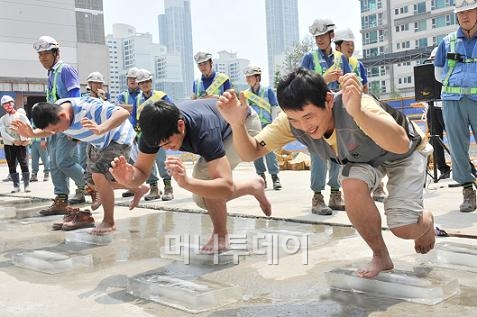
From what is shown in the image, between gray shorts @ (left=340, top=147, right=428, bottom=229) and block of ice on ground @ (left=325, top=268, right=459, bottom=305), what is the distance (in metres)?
0.26

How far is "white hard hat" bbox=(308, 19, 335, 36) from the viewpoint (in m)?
5.36

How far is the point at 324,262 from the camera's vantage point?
3.42 meters

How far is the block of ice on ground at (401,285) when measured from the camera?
8.46 ft

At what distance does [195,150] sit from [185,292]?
3.13 feet

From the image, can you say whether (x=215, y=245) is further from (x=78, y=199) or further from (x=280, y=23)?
(x=280, y=23)

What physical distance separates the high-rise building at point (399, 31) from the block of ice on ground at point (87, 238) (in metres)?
58.6

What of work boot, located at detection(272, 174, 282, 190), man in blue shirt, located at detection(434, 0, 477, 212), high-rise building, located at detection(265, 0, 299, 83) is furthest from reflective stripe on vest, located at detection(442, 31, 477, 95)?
high-rise building, located at detection(265, 0, 299, 83)

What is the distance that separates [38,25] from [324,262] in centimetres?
5249

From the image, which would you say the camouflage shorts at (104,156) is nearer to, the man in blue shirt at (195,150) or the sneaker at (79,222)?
the sneaker at (79,222)

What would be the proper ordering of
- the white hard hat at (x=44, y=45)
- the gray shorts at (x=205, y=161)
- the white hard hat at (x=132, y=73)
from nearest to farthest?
the gray shorts at (x=205, y=161)
the white hard hat at (x=44, y=45)
the white hard hat at (x=132, y=73)

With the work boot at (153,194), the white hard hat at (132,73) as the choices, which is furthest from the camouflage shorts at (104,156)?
the white hard hat at (132,73)

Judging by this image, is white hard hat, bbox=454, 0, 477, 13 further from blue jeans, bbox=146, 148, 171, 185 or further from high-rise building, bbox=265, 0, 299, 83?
high-rise building, bbox=265, 0, 299, 83

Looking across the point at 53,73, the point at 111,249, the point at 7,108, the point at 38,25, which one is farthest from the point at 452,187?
the point at 38,25

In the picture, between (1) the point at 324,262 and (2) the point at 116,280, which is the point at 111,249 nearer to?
(2) the point at 116,280
